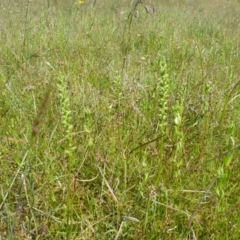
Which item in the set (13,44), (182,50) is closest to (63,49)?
(13,44)

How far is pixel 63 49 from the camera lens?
2.48 m

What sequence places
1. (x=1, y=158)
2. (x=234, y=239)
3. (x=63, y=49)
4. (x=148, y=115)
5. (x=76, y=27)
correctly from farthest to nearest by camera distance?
1. (x=76, y=27)
2. (x=63, y=49)
3. (x=148, y=115)
4. (x=1, y=158)
5. (x=234, y=239)

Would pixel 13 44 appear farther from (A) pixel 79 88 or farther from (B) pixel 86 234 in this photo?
(B) pixel 86 234

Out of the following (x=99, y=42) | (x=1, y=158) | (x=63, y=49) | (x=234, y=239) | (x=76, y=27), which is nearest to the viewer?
(x=234, y=239)

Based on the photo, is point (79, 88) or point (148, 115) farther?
point (79, 88)

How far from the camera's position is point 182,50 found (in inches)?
103

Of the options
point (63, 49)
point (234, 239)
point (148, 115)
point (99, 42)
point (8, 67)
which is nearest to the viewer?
point (234, 239)

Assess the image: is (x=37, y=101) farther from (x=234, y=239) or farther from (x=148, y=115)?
(x=234, y=239)

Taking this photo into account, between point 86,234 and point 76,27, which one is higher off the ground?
point 76,27

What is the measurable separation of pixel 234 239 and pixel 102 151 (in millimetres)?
594

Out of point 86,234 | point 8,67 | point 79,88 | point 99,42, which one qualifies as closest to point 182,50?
point 99,42

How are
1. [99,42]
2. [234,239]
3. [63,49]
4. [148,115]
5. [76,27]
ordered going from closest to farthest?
[234,239]
[148,115]
[63,49]
[99,42]
[76,27]

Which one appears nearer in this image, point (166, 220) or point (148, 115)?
point (166, 220)

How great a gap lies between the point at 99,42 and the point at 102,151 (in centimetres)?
181
